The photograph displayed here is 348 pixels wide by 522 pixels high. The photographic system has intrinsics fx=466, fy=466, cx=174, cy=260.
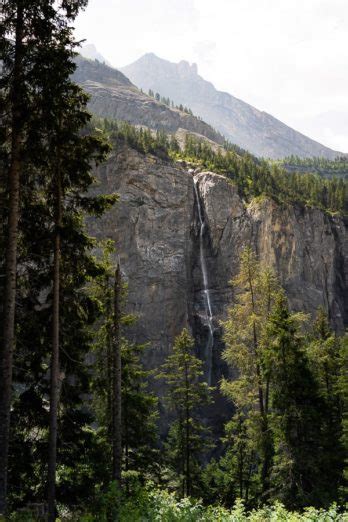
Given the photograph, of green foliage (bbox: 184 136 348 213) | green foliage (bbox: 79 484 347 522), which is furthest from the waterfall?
green foliage (bbox: 79 484 347 522)

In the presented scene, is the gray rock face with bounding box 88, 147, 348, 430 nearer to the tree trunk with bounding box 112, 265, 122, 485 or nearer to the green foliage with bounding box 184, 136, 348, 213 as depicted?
the green foliage with bounding box 184, 136, 348, 213

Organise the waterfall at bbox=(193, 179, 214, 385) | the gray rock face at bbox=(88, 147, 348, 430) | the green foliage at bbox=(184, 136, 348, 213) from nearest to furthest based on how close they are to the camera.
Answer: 1. the waterfall at bbox=(193, 179, 214, 385)
2. the gray rock face at bbox=(88, 147, 348, 430)
3. the green foliage at bbox=(184, 136, 348, 213)

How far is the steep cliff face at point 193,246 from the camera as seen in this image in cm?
5281

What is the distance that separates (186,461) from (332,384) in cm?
900

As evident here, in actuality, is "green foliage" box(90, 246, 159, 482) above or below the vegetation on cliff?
below

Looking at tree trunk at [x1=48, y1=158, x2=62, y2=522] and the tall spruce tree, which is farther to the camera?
tree trunk at [x1=48, y1=158, x2=62, y2=522]

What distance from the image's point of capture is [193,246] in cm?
5816

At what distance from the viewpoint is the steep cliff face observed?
5281 cm

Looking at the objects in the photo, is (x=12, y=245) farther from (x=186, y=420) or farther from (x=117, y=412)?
(x=186, y=420)

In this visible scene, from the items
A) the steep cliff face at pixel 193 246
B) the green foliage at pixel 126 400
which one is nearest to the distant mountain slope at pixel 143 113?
the steep cliff face at pixel 193 246

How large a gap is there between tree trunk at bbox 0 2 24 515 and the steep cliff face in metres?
41.1

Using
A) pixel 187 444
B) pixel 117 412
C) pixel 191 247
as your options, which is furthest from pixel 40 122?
pixel 191 247

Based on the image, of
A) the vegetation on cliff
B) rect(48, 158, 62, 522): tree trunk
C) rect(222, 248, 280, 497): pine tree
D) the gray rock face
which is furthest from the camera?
the vegetation on cliff

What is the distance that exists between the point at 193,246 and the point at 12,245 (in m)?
48.5
